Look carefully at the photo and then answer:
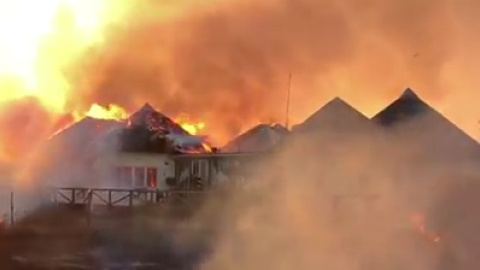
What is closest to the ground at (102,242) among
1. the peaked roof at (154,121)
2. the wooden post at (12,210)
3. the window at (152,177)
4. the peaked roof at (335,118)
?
the wooden post at (12,210)

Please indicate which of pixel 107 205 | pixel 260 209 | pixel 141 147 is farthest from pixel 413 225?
pixel 141 147

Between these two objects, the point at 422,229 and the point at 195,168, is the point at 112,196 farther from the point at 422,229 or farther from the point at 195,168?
the point at 422,229

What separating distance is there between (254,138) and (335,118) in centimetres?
826

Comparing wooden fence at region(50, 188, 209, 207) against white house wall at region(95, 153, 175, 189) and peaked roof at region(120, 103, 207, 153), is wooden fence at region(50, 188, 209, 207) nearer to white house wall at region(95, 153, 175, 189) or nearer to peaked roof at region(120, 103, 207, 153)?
white house wall at region(95, 153, 175, 189)

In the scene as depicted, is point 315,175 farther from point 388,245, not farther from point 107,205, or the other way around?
point 107,205

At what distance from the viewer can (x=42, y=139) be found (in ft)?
114

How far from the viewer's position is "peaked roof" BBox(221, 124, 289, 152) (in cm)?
4053

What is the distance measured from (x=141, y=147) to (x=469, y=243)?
25.4 m

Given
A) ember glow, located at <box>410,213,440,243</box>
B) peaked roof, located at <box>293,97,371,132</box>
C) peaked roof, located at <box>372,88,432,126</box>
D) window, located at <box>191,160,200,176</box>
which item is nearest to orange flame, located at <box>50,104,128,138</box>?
window, located at <box>191,160,200,176</box>

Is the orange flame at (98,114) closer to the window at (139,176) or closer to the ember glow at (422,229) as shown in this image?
the window at (139,176)

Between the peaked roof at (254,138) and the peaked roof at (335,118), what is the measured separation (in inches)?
123

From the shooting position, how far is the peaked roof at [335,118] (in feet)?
102

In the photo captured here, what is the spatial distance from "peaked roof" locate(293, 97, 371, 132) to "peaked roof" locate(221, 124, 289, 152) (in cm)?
313

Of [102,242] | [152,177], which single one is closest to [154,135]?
[152,177]
